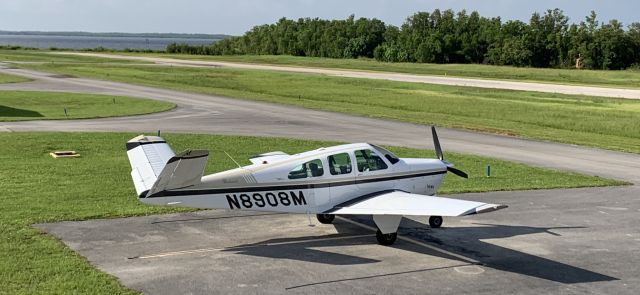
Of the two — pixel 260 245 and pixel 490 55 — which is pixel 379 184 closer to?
pixel 260 245

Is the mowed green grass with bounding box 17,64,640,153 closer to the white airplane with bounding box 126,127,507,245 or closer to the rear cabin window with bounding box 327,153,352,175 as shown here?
the white airplane with bounding box 126,127,507,245

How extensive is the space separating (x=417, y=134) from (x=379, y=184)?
21.4 meters

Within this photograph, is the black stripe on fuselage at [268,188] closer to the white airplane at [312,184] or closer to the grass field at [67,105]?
the white airplane at [312,184]

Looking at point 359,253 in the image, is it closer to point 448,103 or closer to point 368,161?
A: point 368,161

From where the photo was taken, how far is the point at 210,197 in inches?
571

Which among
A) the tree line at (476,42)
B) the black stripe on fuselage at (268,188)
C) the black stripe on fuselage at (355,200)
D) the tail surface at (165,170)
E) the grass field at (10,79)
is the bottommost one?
the grass field at (10,79)

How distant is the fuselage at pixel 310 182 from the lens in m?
14.6

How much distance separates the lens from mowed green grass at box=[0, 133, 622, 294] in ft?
41.6

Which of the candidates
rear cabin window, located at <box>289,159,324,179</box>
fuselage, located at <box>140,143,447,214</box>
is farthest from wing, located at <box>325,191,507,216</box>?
rear cabin window, located at <box>289,159,324,179</box>

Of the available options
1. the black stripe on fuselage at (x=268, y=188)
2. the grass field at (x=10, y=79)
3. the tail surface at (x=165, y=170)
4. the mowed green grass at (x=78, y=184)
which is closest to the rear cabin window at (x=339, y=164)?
the black stripe on fuselage at (x=268, y=188)

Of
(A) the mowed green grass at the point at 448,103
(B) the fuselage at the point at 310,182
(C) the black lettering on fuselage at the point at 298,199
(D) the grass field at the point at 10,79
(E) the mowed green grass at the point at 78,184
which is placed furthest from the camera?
(D) the grass field at the point at 10,79

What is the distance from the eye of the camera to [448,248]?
15.6 m

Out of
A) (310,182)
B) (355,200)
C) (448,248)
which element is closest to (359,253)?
(355,200)

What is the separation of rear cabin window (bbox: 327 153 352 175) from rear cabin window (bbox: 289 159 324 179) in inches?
11.5
